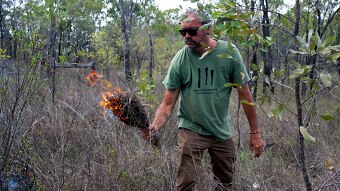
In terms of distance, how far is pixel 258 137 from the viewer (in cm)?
300

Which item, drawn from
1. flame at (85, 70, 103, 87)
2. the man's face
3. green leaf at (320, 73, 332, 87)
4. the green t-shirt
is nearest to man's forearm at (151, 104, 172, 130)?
the green t-shirt

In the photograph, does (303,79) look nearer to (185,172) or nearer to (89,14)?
(185,172)

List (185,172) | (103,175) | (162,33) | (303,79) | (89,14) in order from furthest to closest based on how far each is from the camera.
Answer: (89,14)
(162,33)
(103,175)
(185,172)
(303,79)

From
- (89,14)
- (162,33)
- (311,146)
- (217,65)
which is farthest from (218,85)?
(89,14)

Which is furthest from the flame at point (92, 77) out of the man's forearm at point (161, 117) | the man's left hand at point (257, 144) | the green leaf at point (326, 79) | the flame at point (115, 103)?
the green leaf at point (326, 79)

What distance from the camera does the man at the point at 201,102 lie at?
2.96 m

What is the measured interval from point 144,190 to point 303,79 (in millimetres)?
1954

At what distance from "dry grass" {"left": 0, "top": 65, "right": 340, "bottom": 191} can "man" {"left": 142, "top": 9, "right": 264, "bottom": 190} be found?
0.16 m

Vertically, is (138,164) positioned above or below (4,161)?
below

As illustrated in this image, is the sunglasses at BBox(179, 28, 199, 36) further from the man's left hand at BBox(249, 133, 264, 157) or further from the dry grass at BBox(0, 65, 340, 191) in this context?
the man's left hand at BBox(249, 133, 264, 157)

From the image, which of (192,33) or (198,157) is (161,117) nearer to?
(198,157)

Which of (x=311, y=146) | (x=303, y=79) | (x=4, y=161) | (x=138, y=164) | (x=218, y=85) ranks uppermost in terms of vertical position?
(x=303, y=79)

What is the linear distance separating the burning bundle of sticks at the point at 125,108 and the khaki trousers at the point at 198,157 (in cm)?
26

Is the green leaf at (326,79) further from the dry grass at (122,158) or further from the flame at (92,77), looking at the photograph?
the flame at (92,77)
